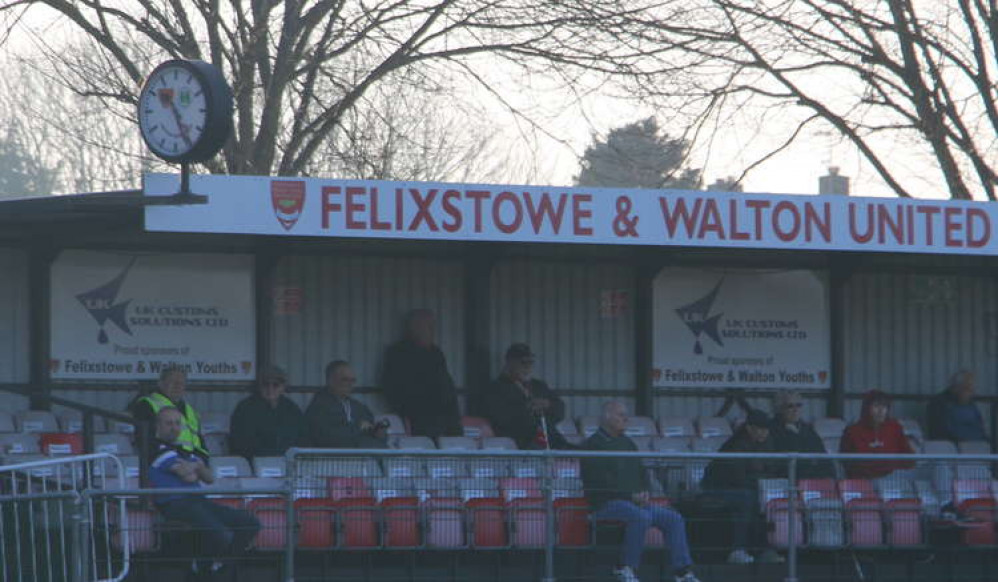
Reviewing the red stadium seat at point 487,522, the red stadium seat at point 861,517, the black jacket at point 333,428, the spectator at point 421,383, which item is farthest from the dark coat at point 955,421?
the red stadium seat at point 487,522

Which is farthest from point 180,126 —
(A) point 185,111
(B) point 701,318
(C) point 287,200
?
(B) point 701,318

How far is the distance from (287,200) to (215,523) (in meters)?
3.10

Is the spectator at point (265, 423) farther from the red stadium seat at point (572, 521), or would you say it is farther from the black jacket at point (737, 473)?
the black jacket at point (737, 473)

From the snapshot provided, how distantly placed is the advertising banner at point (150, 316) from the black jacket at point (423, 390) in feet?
4.04

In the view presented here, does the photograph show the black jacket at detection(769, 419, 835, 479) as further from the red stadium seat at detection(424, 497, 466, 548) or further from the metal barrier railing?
the metal barrier railing

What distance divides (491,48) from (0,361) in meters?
8.92

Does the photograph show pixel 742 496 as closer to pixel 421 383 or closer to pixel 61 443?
pixel 421 383

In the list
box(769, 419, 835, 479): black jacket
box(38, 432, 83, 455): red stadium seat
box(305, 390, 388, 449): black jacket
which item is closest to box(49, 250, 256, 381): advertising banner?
box(38, 432, 83, 455): red stadium seat

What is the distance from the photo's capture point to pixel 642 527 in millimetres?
10641

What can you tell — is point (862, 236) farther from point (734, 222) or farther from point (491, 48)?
point (491, 48)

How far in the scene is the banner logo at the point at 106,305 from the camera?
13.8m

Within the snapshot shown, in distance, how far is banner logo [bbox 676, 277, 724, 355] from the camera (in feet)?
50.7

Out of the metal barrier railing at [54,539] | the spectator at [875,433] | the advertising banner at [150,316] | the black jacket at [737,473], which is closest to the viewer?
the metal barrier railing at [54,539]

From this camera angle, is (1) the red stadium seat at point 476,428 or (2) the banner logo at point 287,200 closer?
(2) the banner logo at point 287,200
